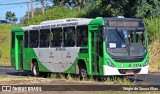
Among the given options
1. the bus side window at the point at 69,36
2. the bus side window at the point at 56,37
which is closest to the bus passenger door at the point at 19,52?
the bus side window at the point at 56,37

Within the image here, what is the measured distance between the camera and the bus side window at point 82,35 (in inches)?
802

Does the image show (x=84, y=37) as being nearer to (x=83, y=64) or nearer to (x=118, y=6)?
(x=83, y=64)

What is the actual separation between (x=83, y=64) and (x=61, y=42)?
2.29m

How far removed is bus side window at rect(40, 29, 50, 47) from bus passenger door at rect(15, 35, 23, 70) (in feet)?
9.04

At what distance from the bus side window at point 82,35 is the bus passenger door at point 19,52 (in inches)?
260

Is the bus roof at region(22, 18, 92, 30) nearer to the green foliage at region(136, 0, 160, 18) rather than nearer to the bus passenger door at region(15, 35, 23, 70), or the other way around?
the bus passenger door at region(15, 35, 23, 70)

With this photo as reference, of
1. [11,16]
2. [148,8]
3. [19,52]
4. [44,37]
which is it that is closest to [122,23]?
[44,37]

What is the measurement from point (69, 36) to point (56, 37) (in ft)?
4.53

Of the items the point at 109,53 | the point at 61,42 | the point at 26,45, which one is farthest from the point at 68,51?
the point at 26,45

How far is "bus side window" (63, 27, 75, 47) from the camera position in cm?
2138

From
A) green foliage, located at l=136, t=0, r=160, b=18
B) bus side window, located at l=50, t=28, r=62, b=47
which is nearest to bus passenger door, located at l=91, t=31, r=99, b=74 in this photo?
bus side window, located at l=50, t=28, r=62, b=47

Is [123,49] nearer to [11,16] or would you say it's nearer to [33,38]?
[33,38]

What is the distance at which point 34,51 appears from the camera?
81.8 ft

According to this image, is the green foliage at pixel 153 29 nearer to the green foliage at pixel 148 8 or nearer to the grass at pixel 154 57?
the grass at pixel 154 57
